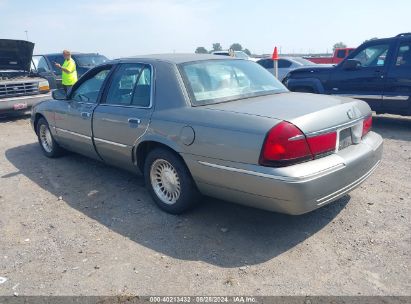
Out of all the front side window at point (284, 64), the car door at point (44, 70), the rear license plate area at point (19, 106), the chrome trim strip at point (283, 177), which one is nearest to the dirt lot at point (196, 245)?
the chrome trim strip at point (283, 177)

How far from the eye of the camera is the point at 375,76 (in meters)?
7.37

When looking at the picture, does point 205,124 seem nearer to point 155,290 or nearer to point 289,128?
point 289,128

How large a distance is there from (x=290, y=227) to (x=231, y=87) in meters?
Answer: 1.51

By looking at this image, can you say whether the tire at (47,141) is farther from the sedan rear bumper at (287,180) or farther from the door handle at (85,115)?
the sedan rear bumper at (287,180)

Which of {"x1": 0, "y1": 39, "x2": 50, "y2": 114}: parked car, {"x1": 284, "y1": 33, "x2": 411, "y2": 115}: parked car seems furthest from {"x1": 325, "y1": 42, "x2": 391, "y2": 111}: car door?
{"x1": 0, "y1": 39, "x2": 50, "y2": 114}: parked car

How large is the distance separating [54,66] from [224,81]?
10035mm

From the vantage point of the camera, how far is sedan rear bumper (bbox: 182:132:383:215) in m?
2.85

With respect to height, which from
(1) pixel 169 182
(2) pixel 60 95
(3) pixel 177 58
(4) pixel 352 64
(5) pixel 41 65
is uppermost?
(3) pixel 177 58

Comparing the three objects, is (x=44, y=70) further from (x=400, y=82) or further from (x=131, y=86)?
(x=400, y=82)

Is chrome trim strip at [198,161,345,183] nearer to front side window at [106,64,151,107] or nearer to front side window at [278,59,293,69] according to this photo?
front side window at [106,64,151,107]

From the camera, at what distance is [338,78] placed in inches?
311

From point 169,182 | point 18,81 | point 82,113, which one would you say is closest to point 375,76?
point 169,182

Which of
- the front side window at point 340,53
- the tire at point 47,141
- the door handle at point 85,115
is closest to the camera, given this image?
the door handle at point 85,115

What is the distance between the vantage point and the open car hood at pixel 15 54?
9258mm
